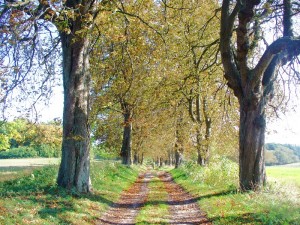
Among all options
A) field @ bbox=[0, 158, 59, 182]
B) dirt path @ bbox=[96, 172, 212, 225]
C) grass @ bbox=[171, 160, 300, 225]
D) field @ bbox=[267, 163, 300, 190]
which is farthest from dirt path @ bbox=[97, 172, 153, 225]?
field @ bbox=[267, 163, 300, 190]

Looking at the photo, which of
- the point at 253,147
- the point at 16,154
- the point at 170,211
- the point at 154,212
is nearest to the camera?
the point at 154,212

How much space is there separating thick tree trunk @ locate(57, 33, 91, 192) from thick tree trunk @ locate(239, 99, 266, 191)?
6.32 metres

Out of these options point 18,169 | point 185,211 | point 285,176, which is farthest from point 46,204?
point 285,176

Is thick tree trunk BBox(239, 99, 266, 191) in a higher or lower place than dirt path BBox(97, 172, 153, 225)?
higher

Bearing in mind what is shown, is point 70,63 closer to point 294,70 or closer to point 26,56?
point 26,56

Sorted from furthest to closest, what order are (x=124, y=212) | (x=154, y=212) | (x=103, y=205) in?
(x=103, y=205)
(x=124, y=212)
(x=154, y=212)

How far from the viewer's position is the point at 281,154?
316 feet

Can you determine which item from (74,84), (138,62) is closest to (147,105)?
(138,62)

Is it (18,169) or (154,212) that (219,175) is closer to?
(154,212)

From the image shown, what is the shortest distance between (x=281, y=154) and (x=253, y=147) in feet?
296

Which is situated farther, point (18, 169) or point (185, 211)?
point (18, 169)

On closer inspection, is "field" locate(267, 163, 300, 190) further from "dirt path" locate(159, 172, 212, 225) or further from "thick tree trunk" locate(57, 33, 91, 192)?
"thick tree trunk" locate(57, 33, 91, 192)

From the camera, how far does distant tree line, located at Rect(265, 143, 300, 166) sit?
8938 cm

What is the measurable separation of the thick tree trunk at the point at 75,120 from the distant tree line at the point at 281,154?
76.8 metres
